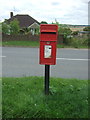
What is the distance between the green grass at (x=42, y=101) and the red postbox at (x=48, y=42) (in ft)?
2.30

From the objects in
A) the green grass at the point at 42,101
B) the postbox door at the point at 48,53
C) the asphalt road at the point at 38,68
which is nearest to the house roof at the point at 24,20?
the asphalt road at the point at 38,68

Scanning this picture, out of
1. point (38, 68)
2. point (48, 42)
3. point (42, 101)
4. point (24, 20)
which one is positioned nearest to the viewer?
point (42, 101)

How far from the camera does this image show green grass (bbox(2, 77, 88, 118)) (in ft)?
10.4

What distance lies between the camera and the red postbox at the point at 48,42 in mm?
3570

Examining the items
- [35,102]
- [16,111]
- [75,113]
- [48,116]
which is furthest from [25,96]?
[75,113]

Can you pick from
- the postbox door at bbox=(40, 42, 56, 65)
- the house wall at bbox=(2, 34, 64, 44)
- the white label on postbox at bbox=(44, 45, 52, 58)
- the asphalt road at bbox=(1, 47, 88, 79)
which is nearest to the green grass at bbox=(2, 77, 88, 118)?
the postbox door at bbox=(40, 42, 56, 65)

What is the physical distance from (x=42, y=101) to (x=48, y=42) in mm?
1091

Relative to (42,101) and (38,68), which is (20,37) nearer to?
(38,68)

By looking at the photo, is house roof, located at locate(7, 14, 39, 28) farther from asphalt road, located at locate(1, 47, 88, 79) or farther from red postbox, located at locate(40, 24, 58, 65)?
red postbox, located at locate(40, 24, 58, 65)

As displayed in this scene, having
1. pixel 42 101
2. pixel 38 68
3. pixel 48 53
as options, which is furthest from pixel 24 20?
pixel 42 101

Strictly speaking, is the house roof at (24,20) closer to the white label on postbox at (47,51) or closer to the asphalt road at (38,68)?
the asphalt road at (38,68)

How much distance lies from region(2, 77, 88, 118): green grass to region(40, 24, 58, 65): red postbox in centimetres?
70

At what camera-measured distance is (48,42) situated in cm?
363

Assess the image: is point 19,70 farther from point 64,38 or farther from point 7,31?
point 7,31
